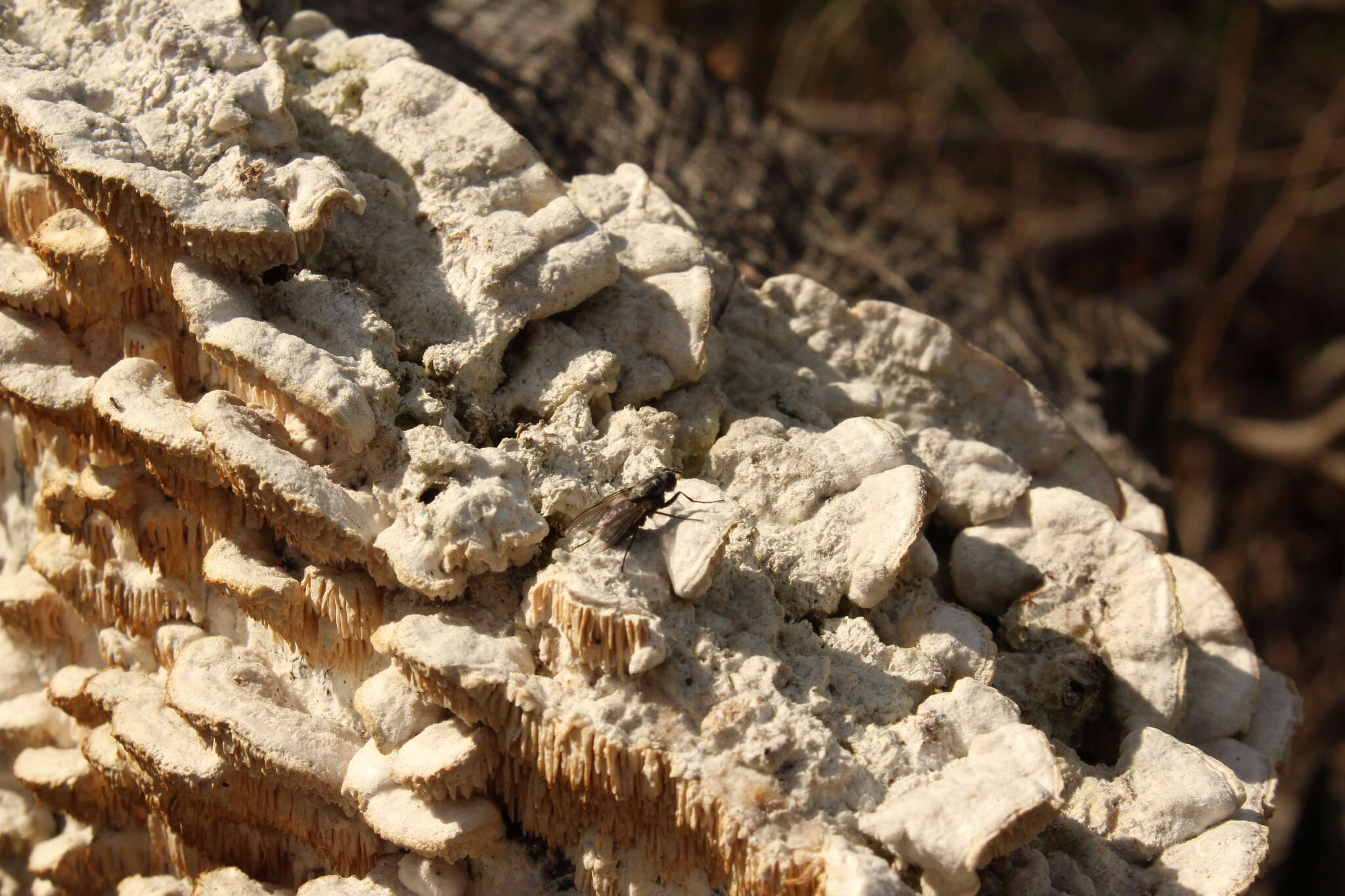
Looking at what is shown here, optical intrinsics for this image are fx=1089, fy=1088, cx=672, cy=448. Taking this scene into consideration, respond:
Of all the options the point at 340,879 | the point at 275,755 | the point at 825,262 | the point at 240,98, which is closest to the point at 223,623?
the point at 275,755

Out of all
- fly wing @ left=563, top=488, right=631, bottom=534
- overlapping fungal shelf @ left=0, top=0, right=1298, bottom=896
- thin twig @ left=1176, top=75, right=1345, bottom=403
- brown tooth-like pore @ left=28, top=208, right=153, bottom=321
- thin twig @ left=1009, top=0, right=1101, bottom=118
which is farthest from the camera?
thin twig @ left=1009, top=0, right=1101, bottom=118

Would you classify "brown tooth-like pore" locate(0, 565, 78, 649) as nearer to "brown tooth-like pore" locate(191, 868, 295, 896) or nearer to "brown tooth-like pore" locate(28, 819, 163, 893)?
"brown tooth-like pore" locate(28, 819, 163, 893)

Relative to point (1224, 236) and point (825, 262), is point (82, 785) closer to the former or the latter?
point (825, 262)

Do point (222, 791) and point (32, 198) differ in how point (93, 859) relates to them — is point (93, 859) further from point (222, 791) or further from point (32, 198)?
point (32, 198)

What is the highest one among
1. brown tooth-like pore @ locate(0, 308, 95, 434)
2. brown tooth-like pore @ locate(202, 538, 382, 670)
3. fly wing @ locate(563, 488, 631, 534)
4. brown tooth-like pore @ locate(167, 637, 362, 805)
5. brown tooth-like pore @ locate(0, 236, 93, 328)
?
brown tooth-like pore @ locate(0, 236, 93, 328)

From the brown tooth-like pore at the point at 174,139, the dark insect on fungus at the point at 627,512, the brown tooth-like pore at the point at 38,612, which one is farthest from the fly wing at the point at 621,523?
the brown tooth-like pore at the point at 38,612

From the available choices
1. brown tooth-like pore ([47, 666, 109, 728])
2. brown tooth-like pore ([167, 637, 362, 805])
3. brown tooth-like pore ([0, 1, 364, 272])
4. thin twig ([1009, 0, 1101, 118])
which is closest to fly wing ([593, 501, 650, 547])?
brown tooth-like pore ([167, 637, 362, 805])

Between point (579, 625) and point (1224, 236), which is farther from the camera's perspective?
point (1224, 236)
